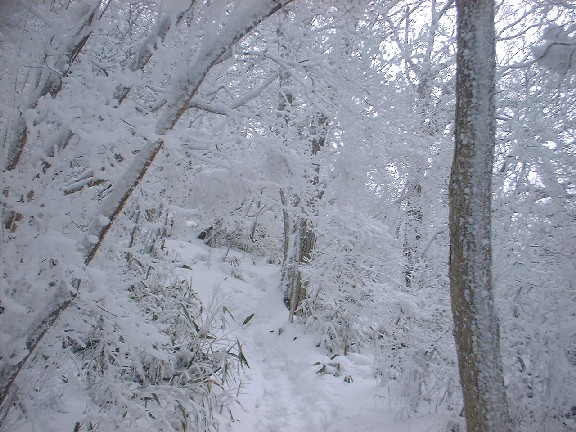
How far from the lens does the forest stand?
248 cm

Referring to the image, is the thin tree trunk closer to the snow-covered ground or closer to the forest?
the forest

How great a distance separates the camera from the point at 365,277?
764cm

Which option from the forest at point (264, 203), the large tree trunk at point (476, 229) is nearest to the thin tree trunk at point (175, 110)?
the forest at point (264, 203)

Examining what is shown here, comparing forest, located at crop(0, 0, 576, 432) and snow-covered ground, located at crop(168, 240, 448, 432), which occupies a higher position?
forest, located at crop(0, 0, 576, 432)

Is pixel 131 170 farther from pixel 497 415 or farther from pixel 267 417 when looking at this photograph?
pixel 267 417

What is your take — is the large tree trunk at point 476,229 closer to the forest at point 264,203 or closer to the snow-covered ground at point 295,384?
the forest at point 264,203

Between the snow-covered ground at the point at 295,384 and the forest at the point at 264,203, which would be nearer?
the forest at the point at 264,203

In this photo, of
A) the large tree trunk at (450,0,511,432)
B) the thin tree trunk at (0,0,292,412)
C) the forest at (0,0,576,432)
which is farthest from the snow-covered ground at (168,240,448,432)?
the thin tree trunk at (0,0,292,412)

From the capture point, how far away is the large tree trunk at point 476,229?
3121 millimetres

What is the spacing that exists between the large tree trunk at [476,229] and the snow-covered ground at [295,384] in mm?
1578

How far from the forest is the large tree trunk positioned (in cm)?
2

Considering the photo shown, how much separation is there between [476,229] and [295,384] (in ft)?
14.1

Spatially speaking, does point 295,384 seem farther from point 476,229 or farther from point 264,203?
point 476,229

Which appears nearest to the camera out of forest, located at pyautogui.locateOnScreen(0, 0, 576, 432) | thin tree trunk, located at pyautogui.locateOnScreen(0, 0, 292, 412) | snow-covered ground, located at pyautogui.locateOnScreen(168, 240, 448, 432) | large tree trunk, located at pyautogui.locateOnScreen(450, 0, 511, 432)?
forest, located at pyautogui.locateOnScreen(0, 0, 576, 432)
